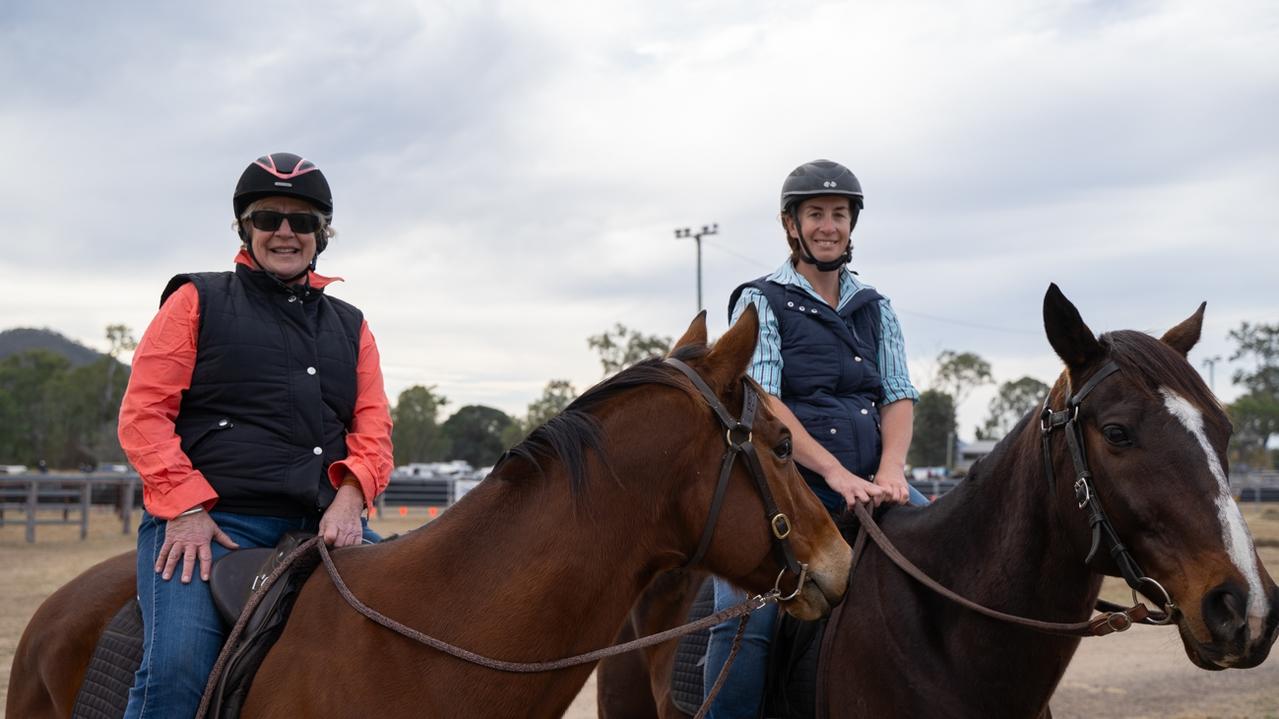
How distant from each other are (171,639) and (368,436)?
1005 mm

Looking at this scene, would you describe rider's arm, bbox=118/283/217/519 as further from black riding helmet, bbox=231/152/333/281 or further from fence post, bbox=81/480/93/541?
fence post, bbox=81/480/93/541

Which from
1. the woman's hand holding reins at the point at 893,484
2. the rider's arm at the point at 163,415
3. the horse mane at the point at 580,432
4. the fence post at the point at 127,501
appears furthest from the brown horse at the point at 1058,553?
the fence post at the point at 127,501

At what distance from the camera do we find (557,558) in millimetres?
2949

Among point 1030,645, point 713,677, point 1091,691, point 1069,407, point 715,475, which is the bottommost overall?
point 1091,691

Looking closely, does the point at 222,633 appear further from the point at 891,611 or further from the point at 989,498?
the point at 989,498

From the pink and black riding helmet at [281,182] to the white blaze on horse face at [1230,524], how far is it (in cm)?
305

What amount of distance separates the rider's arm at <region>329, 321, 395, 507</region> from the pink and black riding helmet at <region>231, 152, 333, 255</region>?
0.61 meters

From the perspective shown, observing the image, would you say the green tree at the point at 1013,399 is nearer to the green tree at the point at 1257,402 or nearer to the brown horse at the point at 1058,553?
the green tree at the point at 1257,402

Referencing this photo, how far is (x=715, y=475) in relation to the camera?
3.06 metres

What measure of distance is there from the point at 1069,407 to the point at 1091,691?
716 cm

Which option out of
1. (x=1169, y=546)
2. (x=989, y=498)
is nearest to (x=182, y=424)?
(x=989, y=498)

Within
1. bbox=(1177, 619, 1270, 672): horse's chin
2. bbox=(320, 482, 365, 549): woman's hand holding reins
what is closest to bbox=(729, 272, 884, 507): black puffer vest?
bbox=(1177, 619, 1270, 672): horse's chin

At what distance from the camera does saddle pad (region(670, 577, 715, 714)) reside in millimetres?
4172

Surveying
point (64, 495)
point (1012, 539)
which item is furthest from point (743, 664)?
point (64, 495)
